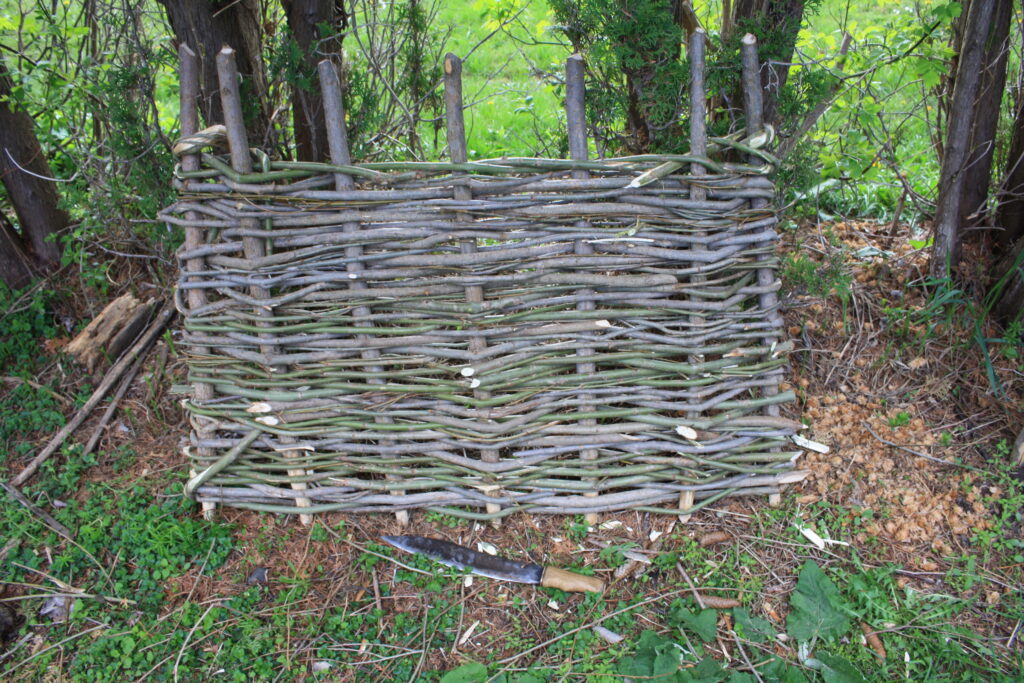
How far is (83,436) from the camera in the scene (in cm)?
345

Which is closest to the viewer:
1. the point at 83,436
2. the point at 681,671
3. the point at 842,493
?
the point at 681,671

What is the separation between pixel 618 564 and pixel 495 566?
51cm

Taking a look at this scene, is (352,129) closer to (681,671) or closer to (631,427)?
(631,427)

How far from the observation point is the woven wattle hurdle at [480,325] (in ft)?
8.89

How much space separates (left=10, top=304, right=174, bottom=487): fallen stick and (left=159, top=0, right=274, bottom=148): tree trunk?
111 cm

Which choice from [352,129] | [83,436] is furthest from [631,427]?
[83,436]

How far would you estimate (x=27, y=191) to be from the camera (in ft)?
12.4

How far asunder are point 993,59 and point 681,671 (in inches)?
121

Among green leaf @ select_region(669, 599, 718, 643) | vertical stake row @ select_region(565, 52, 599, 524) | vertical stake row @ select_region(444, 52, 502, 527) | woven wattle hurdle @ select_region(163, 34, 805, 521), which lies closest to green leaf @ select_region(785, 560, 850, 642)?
green leaf @ select_region(669, 599, 718, 643)

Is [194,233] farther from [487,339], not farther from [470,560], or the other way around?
[470,560]

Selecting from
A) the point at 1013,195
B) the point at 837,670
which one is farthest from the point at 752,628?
the point at 1013,195

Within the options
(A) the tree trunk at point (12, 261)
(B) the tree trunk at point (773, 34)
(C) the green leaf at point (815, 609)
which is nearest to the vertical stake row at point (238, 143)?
(A) the tree trunk at point (12, 261)

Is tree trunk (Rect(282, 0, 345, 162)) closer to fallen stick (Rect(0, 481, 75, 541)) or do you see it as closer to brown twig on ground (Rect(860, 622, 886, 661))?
fallen stick (Rect(0, 481, 75, 541))

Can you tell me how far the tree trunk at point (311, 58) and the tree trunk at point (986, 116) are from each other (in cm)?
308
